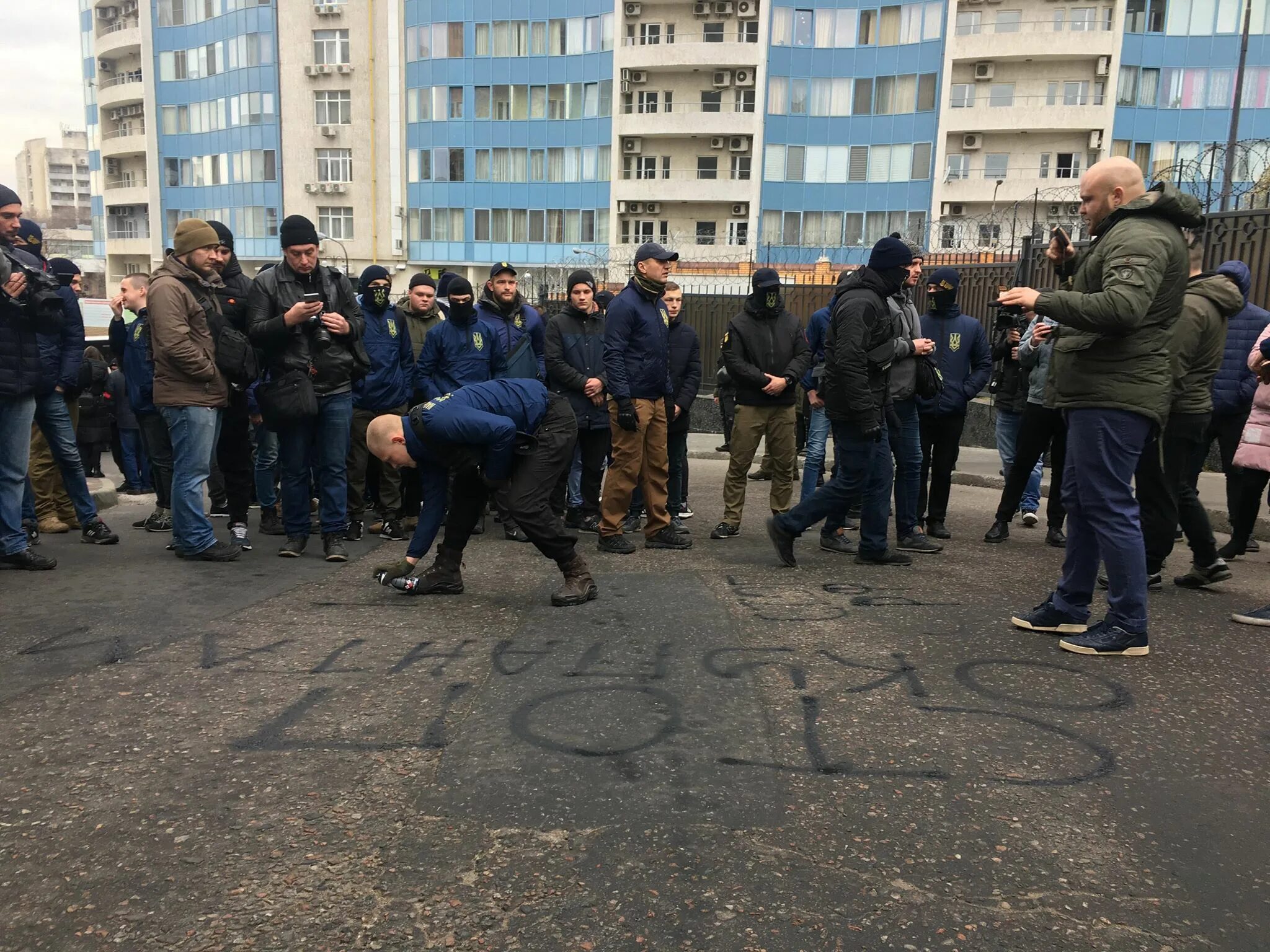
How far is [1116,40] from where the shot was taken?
37000 millimetres

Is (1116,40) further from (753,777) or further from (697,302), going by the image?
(753,777)

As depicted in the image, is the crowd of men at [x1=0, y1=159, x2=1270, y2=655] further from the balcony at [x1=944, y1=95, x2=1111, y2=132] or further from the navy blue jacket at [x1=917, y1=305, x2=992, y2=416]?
the balcony at [x1=944, y1=95, x2=1111, y2=132]

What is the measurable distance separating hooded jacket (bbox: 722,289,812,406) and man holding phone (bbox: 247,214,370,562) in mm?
2748

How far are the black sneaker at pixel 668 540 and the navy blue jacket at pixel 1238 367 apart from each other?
367cm

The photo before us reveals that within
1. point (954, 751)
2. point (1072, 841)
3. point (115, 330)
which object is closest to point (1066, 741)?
point (954, 751)

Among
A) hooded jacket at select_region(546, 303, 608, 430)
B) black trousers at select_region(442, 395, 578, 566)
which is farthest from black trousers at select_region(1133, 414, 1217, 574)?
hooded jacket at select_region(546, 303, 608, 430)

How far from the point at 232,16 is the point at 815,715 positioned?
53.3 m

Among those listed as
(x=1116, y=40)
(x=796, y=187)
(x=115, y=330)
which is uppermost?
(x=1116, y=40)

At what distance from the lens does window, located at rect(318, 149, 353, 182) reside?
153ft

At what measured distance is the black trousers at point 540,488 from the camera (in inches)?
206

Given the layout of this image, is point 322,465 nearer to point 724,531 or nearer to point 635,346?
point 635,346

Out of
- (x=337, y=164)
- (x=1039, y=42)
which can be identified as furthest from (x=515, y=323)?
(x=337, y=164)

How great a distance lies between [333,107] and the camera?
153 ft

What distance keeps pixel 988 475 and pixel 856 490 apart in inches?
205
